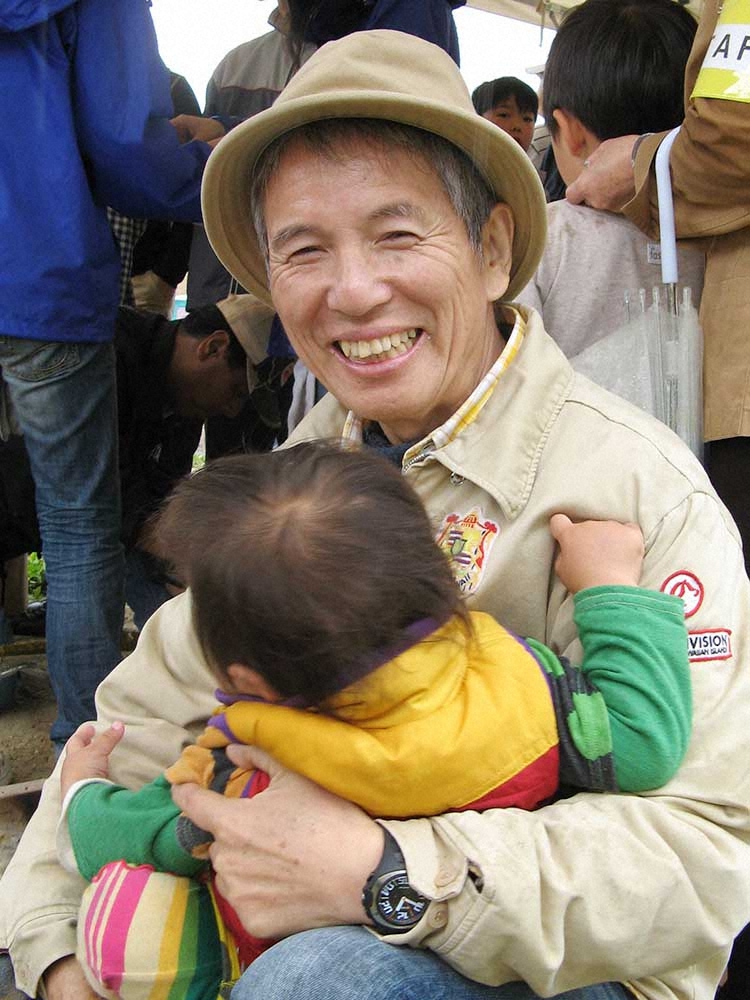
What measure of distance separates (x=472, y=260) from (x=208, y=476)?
2.07ft

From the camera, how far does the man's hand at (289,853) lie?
4.08 ft

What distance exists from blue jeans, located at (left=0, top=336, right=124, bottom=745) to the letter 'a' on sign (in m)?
1.88

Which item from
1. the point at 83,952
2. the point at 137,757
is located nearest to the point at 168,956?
the point at 83,952

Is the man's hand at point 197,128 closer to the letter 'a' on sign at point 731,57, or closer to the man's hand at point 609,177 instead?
the man's hand at point 609,177

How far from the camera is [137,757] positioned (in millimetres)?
1743

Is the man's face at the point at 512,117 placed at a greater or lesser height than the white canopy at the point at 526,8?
lesser

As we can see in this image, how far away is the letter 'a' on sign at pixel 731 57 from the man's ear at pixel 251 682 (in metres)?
1.49

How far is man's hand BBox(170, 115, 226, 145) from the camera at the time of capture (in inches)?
137

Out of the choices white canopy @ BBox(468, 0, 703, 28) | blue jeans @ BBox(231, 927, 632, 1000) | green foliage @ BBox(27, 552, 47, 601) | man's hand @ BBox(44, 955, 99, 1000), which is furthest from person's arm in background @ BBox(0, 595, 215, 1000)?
white canopy @ BBox(468, 0, 703, 28)

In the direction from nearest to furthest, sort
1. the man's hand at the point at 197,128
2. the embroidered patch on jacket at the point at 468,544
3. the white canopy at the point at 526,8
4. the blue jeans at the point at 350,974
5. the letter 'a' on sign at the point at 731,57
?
1. the blue jeans at the point at 350,974
2. the embroidered patch on jacket at the point at 468,544
3. the letter 'a' on sign at the point at 731,57
4. the man's hand at the point at 197,128
5. the white canopy at the point at 526,8

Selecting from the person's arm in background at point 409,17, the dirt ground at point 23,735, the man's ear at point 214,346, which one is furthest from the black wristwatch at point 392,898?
the man's ear at point 214,346

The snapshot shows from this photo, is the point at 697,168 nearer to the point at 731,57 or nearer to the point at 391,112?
the point at 731,57

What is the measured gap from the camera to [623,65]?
2381 mm

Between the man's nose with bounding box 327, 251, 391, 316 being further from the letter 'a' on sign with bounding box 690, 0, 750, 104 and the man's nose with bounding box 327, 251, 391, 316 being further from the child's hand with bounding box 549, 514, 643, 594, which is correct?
the letter 'a' on sign with bounding box 690, 0, 750, 104
